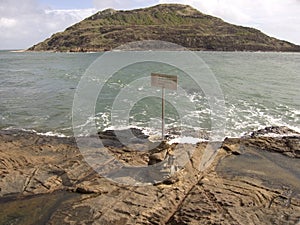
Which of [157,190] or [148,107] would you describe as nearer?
[157,190]

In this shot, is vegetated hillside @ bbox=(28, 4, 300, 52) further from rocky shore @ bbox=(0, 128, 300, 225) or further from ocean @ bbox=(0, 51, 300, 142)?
rocky shore @ bbox=(0, 128, 300, 225)

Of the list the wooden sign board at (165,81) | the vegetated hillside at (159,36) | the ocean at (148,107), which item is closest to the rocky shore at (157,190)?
the wooden sign board at (165,81)

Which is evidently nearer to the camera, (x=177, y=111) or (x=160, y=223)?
(x=160, y=223)

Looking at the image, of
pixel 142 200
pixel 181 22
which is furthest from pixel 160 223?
pixel 181 22

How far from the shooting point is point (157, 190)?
27.6 ft

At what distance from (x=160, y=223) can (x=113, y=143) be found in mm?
7535

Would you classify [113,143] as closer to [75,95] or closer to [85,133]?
[85,133]

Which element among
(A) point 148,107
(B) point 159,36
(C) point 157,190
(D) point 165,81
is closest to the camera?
(C) point 157,190

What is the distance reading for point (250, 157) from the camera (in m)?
11.7

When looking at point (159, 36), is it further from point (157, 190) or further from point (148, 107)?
point (157, 190)

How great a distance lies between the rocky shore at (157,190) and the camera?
7359mm

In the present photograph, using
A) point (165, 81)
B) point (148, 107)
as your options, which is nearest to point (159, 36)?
point (148, 107)

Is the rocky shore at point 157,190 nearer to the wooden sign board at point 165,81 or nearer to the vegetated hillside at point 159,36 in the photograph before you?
the wooden sign board at point 165,81

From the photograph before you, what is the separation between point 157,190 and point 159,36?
13838cm
